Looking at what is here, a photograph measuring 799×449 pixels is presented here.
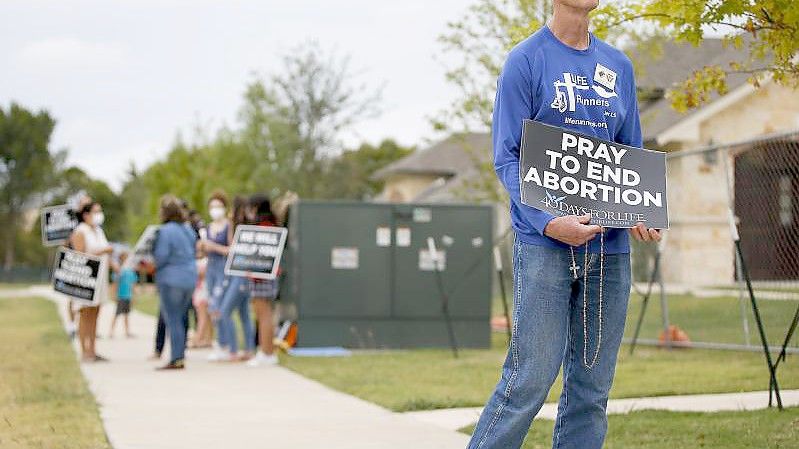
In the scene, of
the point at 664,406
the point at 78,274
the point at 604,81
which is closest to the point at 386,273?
the point at 78,274

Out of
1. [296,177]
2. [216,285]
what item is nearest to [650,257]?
[216,285]

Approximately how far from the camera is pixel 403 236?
615 inches

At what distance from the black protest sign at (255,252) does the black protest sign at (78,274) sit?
1.55m

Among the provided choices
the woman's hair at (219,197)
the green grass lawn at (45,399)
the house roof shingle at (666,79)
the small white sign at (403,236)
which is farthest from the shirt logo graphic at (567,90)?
the house roof shingle at (666,79)

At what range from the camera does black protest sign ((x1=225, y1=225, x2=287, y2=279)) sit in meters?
13.9

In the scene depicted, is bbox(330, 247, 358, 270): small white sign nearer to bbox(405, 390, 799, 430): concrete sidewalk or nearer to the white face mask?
the white face mask

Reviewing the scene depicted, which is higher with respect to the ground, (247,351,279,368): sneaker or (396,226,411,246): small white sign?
(396,226,411,246): small white sign

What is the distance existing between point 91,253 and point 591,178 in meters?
11.1

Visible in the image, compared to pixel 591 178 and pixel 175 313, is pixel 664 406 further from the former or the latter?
pixel 175 313

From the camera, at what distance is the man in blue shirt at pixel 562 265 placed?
177 inches

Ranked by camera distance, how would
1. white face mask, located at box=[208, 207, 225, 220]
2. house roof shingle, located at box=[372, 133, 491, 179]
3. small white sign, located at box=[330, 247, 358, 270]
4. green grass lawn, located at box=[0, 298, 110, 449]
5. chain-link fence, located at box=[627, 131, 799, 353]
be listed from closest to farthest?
green grass lawn, located at box=[0, 298, 110, 449] < chain-link fence, located at box=[627, 131, 799, 353] < white face mask, located at box=[208, 207, 225, 220] < small white sign, located at box=[330, 247, 358, 270] < house roof shingle, located at box=[372, 133, 491, 179]

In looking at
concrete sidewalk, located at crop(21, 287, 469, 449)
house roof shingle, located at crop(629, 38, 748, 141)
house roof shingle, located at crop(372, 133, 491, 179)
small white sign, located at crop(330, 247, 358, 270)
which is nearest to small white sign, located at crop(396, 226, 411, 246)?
small white sign, located at crop(330, 247, 358, 270)

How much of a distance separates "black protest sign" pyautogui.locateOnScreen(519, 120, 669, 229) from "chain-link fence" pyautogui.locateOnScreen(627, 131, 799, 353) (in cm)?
688

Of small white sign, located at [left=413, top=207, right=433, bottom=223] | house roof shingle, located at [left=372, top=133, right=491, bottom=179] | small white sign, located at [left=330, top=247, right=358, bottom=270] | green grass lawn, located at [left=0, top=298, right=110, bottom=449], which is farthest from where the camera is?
house roof shingle, located at [left=372, top=133, right=491, bottom=179]
